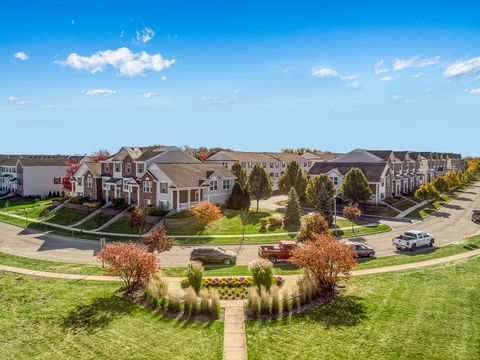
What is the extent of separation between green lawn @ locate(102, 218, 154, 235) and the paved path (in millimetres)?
28669

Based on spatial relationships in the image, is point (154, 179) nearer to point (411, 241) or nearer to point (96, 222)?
point (96, 222)

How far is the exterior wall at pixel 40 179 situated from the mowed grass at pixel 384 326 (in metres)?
76.9

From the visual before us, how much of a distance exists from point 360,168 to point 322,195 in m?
19.2

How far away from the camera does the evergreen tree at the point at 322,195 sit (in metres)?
51.0

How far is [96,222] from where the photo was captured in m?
53.3

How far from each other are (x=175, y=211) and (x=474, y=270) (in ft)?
113

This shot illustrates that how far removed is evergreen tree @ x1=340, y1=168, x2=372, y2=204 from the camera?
190 ft

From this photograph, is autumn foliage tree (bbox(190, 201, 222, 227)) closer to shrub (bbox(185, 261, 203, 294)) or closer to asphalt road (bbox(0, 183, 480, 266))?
asphalt road (bbox(0, 183, 480, 266))

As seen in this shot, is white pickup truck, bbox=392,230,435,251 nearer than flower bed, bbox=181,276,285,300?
No

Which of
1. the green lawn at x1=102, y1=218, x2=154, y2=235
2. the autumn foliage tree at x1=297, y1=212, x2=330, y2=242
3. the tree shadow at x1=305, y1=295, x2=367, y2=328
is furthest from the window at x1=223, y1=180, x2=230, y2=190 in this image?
the tree shadow at x1=305, y1=295, x2=367, y2=328

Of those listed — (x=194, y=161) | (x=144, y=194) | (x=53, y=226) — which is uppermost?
(x=194, y=161)

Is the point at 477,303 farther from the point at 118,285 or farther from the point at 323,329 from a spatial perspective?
the point at 118,285

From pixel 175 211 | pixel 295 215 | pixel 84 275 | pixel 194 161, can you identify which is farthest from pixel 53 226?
pixel 295 215

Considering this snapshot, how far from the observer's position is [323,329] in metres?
18.7
